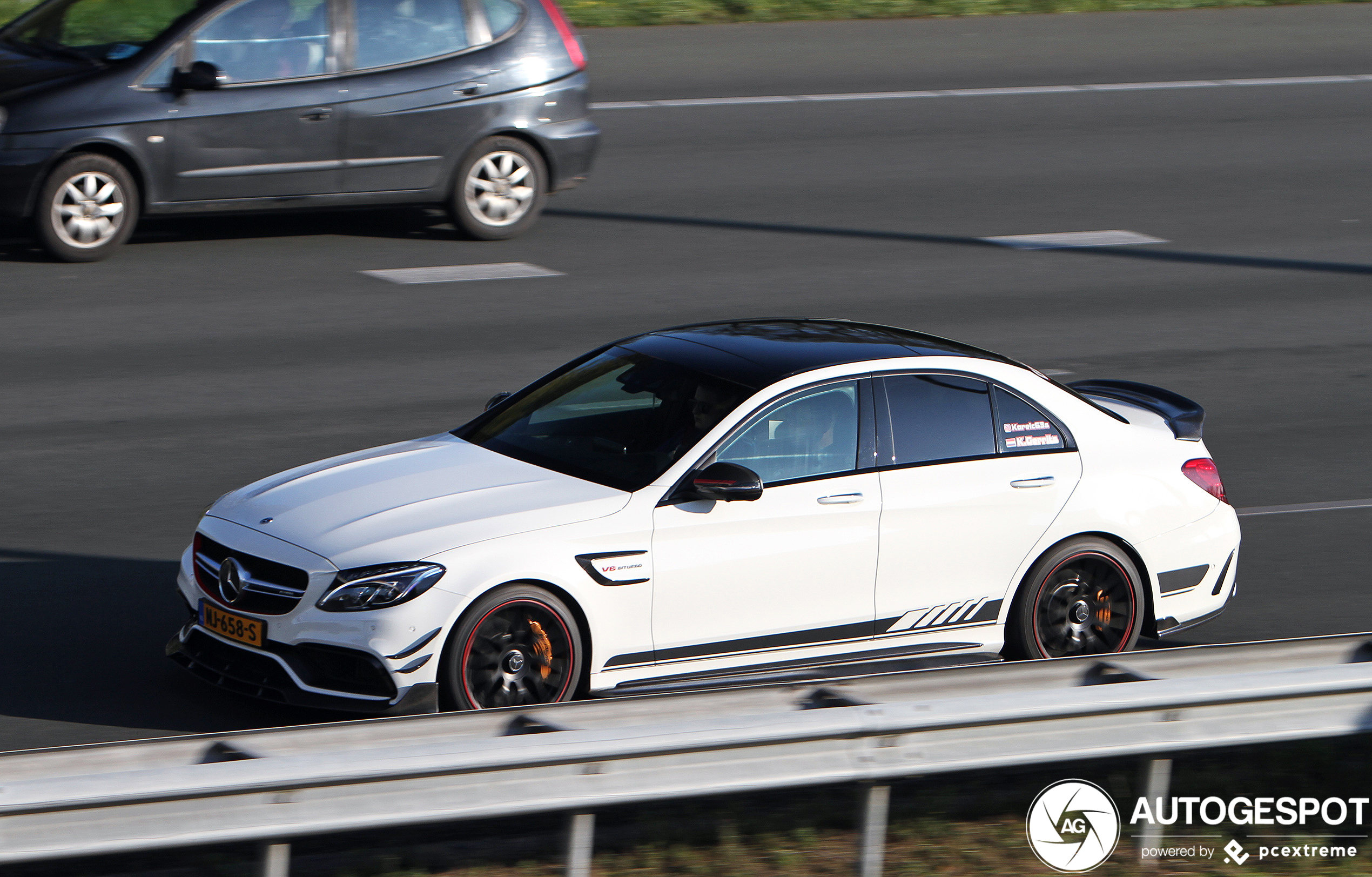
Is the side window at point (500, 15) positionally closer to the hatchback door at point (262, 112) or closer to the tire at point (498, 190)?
the tire at point (498, 190)

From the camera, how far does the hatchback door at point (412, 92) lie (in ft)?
47.0

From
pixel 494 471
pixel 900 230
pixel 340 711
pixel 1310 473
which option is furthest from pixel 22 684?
pixel 900 230

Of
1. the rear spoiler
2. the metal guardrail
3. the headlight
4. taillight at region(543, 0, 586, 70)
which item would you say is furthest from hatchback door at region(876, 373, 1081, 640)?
taillight at region(543, 0, 586, 70)

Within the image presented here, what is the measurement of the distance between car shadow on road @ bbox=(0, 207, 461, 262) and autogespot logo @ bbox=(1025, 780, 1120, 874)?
32.7ft

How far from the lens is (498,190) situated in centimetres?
1501

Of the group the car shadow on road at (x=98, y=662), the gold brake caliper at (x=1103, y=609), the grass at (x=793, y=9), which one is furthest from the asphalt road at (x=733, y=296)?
the gold brake caliper at (x=1103, y=609)

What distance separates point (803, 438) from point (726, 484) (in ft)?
1.71

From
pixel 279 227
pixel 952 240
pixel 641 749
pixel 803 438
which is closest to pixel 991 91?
pixel 952 240

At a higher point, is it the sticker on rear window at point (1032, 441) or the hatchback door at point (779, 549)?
the sticker on rear window at point (1032, 441)

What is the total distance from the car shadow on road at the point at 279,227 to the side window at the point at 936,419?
8070mm

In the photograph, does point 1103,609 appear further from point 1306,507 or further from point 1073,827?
point 1306,507

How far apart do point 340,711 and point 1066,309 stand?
27.7ft

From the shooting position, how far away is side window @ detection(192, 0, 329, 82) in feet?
45.4

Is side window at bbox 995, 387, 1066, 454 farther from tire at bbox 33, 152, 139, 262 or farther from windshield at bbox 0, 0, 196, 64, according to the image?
windshield at bbox 0, 0, 196, 64
